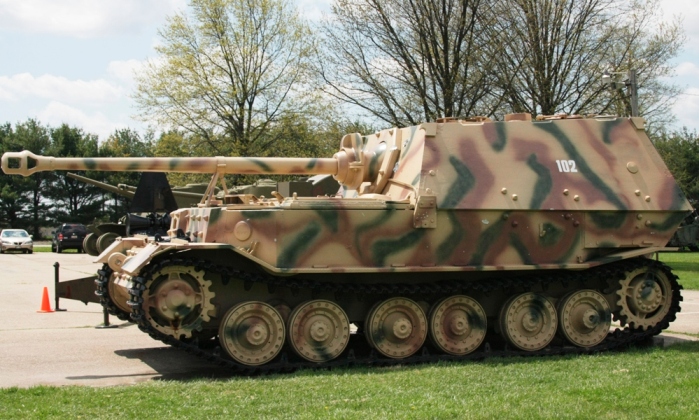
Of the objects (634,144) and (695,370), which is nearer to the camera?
(695,370)

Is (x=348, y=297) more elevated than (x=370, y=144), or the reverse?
(x=370, y=144)

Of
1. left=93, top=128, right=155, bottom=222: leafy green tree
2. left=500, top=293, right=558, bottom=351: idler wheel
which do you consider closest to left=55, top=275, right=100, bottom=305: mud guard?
left=500, top=293, right=558, bottom=351: idler wheel

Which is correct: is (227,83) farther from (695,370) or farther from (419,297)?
(695,370)

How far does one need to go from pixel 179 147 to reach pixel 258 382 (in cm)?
2851

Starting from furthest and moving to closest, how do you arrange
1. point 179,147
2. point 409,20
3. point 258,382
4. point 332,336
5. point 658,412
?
point 179,147 → point 409,20 → point 332,336 → point 258,382 → point 658,412

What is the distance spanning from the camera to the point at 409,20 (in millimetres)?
26938

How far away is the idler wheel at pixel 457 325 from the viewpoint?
480 inches

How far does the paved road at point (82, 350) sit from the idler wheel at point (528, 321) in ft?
7.78

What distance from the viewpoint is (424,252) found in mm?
11898

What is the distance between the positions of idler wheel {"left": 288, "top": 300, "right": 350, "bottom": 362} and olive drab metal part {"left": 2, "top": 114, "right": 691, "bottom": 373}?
0.7 inches

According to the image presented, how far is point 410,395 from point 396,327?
2.73m

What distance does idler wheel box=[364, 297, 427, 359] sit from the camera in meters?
11.9

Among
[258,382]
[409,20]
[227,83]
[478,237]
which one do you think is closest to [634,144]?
[478,237]

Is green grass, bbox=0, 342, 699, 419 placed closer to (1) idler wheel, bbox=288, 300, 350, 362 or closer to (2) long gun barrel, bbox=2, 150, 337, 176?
(1) idler wheel, bbox=288, 300, 350, 362
